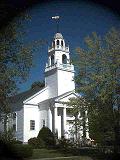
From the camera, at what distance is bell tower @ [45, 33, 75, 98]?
8378 mm

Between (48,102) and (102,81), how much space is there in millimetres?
3713

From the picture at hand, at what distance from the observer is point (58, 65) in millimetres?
10523

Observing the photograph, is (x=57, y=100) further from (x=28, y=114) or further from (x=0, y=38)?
(x=0, y=38)

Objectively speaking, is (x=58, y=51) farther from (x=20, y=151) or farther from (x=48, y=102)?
(x=48, y=102)

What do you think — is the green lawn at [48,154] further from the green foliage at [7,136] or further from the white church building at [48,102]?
the white church building at [48,102]

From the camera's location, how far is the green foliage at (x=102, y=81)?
344 inches

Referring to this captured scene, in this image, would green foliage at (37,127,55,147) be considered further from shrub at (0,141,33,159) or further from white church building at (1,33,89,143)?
shrub at (0,141,33,159)

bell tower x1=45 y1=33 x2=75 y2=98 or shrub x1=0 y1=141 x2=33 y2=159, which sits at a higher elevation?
bell tower x1=45 y1=33 x2=75 y2=98

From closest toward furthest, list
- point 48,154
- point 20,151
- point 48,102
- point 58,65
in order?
point 20,151, point 48,154, point 58,65, point 48,102

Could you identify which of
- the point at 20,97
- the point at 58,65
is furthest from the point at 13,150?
the point at 58,65

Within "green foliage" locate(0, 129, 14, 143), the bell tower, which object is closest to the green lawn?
"green foliage" locate(0, 129, 14, 143)

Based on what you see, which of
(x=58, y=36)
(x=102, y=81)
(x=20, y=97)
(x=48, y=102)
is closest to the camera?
(x=58, y=36)

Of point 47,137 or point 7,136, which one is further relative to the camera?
point 47,137

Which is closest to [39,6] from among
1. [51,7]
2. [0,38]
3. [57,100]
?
[51,7]
